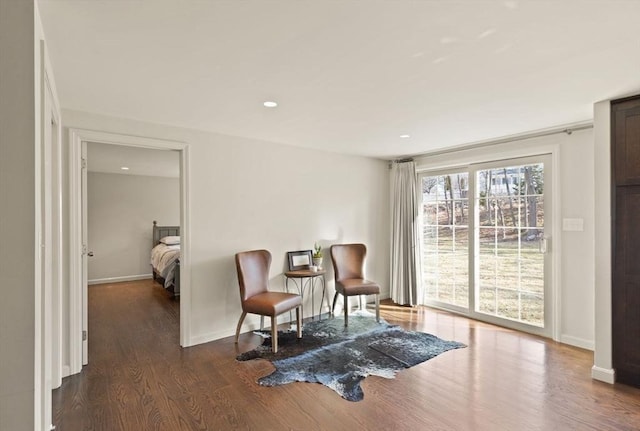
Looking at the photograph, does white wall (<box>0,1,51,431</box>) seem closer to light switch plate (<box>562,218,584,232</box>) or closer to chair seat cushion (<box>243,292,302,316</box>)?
chair seat cushion (<box>243,292,302,316</box>)

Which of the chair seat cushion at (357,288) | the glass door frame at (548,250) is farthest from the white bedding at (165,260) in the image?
the glass door frame at (548,250)

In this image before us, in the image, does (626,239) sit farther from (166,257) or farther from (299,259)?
(166,257)

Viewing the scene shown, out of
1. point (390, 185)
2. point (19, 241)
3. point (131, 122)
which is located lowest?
point (19, 241)

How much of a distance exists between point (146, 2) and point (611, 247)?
359cm

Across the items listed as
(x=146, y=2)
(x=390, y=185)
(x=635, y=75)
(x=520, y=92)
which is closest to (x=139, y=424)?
(x=146, y=2)

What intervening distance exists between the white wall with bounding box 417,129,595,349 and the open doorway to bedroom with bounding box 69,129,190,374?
403 cm

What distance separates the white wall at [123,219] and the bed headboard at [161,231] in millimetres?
103

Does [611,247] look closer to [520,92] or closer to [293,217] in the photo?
[520,92]

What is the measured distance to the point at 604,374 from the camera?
2635 millimetres

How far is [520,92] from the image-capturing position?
8.08 ft

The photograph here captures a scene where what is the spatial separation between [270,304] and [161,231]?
511cm

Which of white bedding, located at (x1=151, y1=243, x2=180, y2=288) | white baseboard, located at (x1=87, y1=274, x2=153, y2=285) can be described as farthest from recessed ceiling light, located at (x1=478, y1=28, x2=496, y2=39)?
white baseboard, located at (x1=87, y1=274, x2=153, y2=285)

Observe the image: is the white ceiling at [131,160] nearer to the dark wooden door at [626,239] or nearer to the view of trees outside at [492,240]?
the view of trees outside at [492,240]

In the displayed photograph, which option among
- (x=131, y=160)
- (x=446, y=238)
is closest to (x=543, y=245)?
(x=446, y=238)
